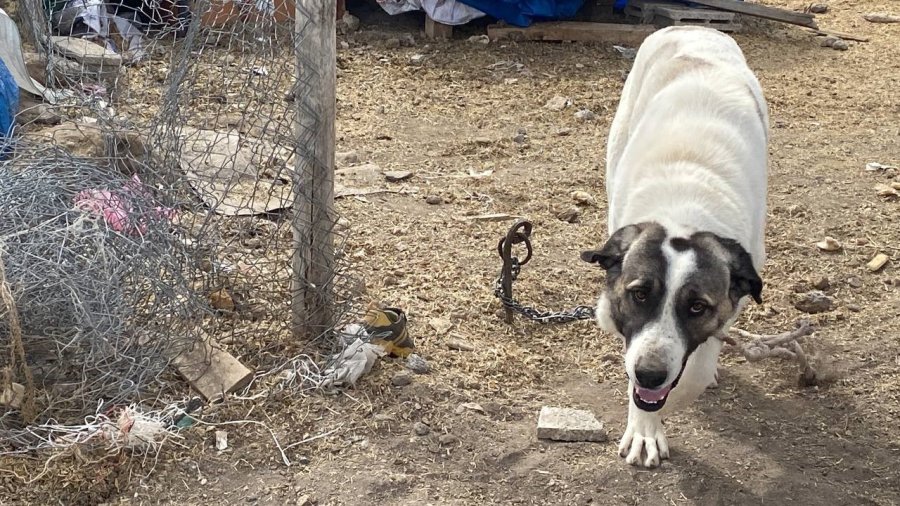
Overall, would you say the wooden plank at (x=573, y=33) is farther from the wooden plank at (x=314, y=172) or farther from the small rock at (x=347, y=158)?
the wooden plank at (x=314, y=172)

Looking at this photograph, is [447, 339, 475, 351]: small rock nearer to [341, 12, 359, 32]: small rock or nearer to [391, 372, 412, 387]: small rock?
[391, 372, 412, 387]: small rock

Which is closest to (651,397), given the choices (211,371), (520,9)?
(211,371)

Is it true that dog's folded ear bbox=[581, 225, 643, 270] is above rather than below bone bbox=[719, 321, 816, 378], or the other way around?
above

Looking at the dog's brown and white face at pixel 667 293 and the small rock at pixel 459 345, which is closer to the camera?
the dog's brown and white face at pixel 667 293

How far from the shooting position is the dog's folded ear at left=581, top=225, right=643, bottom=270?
3.40 meters

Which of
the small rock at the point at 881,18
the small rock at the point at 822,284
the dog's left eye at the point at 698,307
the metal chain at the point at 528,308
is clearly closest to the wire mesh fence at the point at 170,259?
the metal chain at the point at 528,308

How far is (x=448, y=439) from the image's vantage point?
11.9ft

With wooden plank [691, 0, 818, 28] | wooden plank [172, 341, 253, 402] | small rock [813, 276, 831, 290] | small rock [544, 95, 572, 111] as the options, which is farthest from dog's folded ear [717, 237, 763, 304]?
wooden plank [691, 0, 818, 28]

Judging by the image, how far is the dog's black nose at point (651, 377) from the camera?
3129 millimetres

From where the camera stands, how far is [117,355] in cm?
348

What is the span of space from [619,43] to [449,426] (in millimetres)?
6622

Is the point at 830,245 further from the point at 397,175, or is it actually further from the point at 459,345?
the point at 397,175

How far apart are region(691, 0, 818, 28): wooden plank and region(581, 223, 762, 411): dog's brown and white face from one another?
7.19m

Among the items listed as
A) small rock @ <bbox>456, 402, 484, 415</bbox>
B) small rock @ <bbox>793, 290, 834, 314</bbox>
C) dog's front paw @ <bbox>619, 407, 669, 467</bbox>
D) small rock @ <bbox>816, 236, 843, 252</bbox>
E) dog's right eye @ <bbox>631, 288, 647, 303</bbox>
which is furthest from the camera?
small rock @ <bbox>816, 236, 843, 252</bbox>
